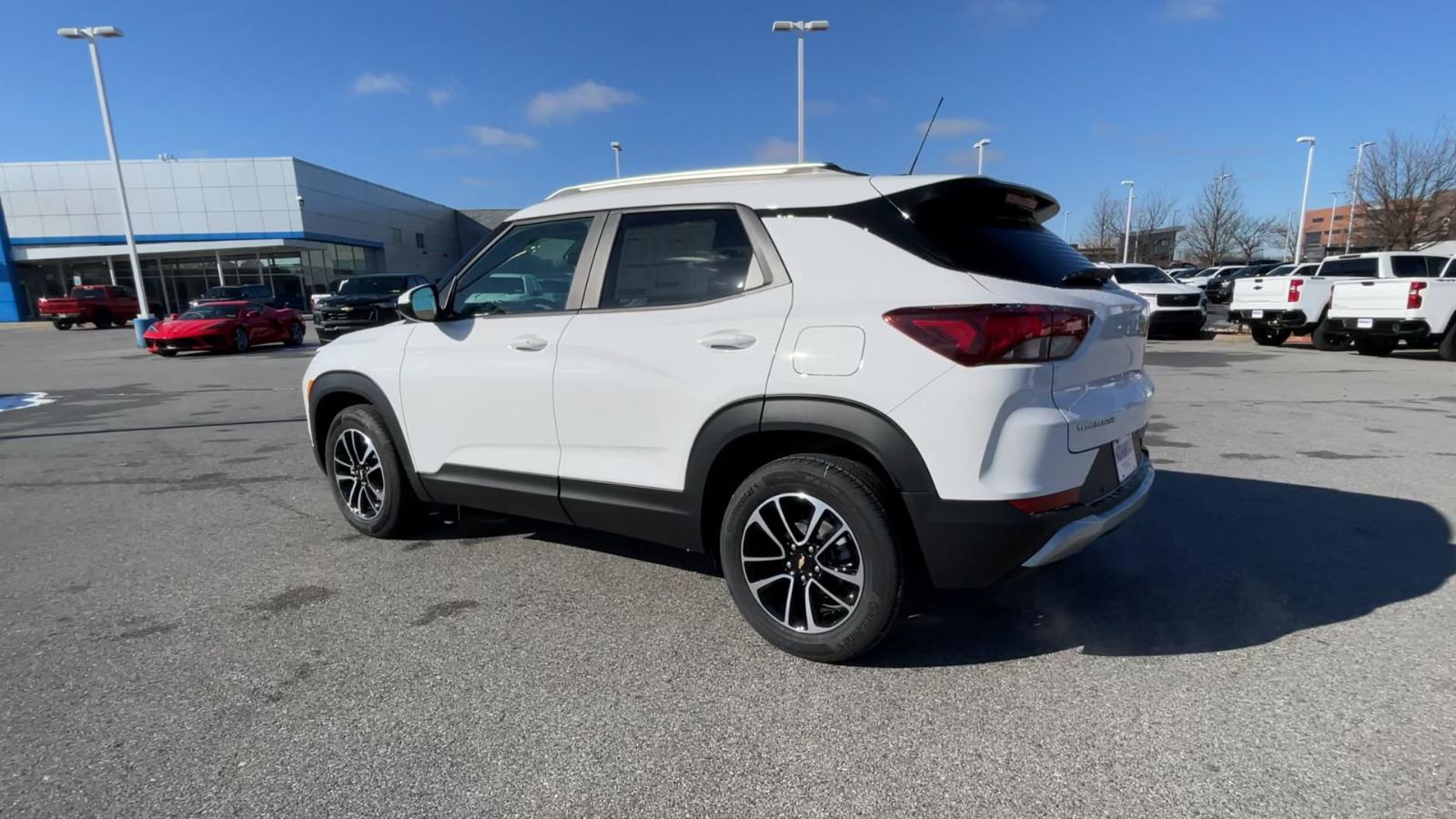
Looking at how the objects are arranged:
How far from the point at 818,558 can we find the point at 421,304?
236 cm

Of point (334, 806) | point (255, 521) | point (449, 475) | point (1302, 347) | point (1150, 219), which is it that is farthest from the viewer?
point (1150, 219)

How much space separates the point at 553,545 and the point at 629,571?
670 mm

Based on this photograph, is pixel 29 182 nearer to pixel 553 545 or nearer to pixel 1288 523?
pixel 553 545

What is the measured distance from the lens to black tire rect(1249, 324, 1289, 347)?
1613cm

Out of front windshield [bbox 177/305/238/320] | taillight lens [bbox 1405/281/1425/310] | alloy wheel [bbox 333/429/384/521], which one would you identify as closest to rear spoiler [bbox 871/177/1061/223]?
alloy wheel [bbox 333/429/384/521]

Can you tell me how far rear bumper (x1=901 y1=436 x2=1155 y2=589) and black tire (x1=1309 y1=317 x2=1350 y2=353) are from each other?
52.1 feet

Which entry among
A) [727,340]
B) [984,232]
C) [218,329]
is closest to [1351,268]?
[984,232]

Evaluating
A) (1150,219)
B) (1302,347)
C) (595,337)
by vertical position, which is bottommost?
(1302,347)

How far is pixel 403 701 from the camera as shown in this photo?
2.74 m

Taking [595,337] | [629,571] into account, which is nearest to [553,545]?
[629,571]

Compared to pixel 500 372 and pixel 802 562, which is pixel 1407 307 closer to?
pixel 802 562

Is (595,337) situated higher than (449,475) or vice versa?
(595,337)

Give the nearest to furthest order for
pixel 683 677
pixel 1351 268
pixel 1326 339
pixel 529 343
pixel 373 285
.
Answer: pixel 683 677, pixel 529 343, pixel 1351 268, pixel 1326 339, pixel 373 285

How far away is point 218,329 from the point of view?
1847 cm
